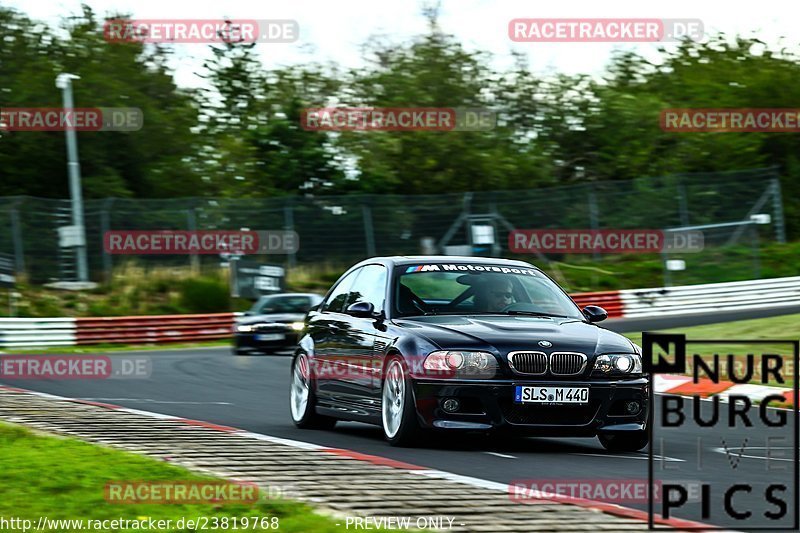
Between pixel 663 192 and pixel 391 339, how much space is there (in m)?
26.9

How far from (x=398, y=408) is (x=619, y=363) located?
159 cm

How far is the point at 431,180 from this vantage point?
46125mm

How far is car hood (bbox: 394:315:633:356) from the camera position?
9.70 m

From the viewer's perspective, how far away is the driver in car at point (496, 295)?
35.2 feet

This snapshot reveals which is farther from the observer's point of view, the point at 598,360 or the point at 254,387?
the point at 254,387

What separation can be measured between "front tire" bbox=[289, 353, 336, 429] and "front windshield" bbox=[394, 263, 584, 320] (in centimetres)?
146

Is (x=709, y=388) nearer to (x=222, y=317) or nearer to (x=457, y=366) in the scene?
(x=457, y=366)

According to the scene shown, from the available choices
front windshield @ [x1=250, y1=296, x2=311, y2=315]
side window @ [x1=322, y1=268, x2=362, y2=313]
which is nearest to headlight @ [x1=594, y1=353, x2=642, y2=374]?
side window @ [x1=322, y1=268, x2=362, y2=313]

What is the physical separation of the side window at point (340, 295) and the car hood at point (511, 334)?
4.42 feet

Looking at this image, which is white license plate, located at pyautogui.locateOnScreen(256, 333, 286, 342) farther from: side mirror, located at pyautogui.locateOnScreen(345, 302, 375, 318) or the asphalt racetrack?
side mirror, located at pyautogui.locateOnScreen(345, 302, 375, 318)

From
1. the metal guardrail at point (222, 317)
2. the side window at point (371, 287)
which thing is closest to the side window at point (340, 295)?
the side window at point (371, 287)

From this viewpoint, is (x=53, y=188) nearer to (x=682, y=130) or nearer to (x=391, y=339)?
(x=682, y=130)

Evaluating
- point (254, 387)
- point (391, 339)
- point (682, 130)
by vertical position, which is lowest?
point (254, 387)

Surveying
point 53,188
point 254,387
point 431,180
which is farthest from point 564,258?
point 254,387
